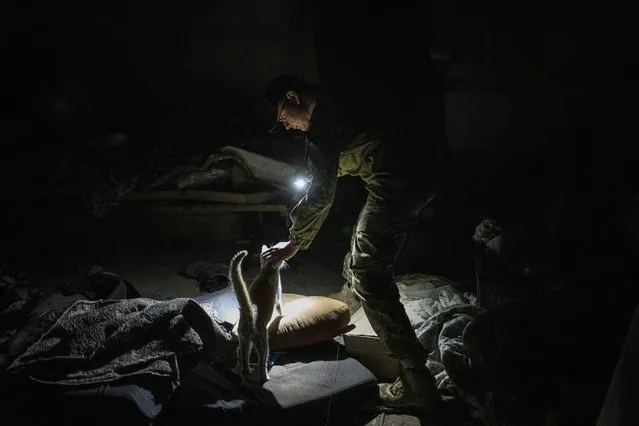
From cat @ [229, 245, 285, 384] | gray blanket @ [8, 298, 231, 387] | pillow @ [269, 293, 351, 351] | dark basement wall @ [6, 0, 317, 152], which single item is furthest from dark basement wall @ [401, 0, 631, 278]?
gray blanket @ [8, 298, 231, 387]

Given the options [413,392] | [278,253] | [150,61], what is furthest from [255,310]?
[150,61]

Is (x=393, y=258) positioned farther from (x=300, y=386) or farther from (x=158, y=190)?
(x=158, y=190)

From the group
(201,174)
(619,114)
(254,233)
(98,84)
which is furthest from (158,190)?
(619,114)

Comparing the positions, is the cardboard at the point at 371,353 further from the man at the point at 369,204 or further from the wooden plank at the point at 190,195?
the wooden plank at the point at 190,195

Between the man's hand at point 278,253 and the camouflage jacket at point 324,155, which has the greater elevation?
the camouflage jacket at point 324,155

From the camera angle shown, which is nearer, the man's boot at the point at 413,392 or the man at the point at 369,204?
the man at the point at 369,204

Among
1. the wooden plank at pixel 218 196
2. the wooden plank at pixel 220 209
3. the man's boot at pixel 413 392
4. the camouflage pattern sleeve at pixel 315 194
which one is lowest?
the man's boot at pixel 413 392

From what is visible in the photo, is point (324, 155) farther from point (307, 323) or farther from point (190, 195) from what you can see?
point (190, 195)

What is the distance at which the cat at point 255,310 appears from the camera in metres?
3.58

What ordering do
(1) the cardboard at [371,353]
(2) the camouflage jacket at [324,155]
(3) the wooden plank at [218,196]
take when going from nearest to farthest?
(2) the camouflage jacket at [324,155], (1) the cardboard at [371,353], (3) the wooden plank at [218,196]

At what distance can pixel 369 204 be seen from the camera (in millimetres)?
3670

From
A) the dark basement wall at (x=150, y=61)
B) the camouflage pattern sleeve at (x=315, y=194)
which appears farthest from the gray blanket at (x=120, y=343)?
the dark basement wall at (x=150, y=61)

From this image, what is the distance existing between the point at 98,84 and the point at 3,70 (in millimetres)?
1648

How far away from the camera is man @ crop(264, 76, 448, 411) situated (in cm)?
338
